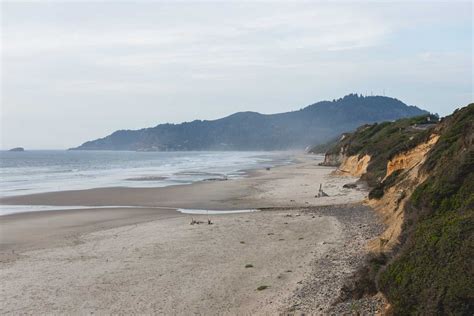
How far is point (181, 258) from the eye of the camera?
15.3m

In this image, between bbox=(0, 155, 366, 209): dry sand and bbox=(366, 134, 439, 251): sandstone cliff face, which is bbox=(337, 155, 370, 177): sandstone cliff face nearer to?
bbox=(0, 155, 366, 209): dry sand

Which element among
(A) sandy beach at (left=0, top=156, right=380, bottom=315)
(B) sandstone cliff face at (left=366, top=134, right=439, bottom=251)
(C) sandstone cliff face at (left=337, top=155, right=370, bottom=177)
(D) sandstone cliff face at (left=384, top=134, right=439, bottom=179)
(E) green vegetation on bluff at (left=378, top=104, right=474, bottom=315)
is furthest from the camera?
(C) sandstone cliff face at (left=337, top=155, right=370, bottom=177)

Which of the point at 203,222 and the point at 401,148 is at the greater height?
the point at 401,148

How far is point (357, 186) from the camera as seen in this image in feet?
110

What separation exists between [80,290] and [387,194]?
49.0 feet

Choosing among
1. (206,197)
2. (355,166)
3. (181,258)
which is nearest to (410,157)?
(206,197)

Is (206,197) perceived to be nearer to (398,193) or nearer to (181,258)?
(398,193)

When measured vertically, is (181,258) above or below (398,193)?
below

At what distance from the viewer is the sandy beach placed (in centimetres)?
1119

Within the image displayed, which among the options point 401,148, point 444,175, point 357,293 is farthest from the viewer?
point 401,148

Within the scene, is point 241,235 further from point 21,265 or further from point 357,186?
point 357,186

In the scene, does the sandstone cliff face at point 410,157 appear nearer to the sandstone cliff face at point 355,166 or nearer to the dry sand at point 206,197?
the dry sand at point 206,197

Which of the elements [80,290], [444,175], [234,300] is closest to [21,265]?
[80,290]

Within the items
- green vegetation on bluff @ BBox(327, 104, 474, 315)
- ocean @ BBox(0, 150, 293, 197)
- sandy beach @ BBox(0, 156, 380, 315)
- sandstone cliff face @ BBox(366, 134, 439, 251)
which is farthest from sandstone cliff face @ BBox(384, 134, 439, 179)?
ocean @ BBox(0, 150, 293, 197)
